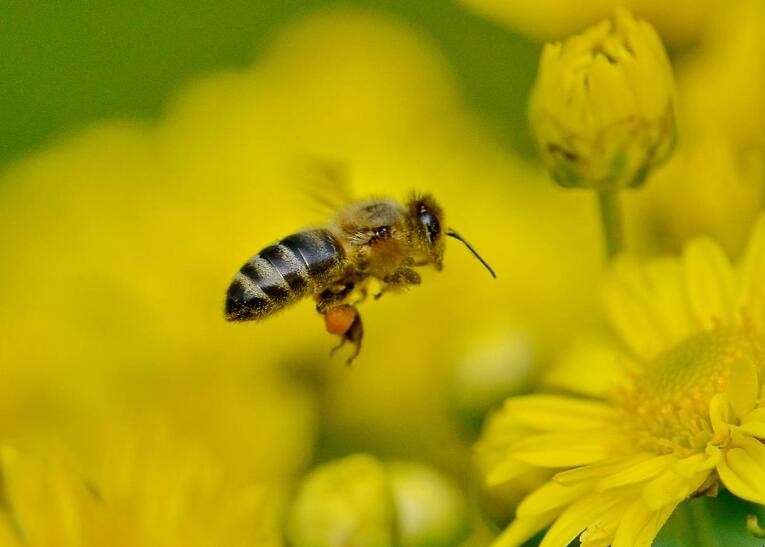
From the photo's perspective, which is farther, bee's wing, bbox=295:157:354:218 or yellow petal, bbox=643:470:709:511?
bee's wing, bbox=295:157:354:218

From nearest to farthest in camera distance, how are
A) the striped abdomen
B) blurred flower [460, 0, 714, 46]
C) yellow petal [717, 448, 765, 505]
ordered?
1. yellow petal [717, 448, 765, 505]
2. the striped abdomen
3. blurred flower [460, 0, 714, 46]

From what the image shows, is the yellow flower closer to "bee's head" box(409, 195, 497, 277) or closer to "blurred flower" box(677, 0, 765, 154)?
"bee's head" box(409, 195, 497, 277)

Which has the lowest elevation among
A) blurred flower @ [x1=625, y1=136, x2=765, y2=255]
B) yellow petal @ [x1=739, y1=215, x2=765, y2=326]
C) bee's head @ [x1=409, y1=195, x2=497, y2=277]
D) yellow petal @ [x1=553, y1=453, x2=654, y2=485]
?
yellow petal @ [x1=553, y1=453, x2=654, y2=485]

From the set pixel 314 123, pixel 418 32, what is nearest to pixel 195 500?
pixel 314 123

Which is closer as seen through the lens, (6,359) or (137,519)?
(137,519)

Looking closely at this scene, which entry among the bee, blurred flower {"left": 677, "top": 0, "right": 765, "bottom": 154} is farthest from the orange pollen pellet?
blurred flower {"left": 677, "top": 0, "right": 765, "bottom": 154}

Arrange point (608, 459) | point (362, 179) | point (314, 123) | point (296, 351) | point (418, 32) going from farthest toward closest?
point (418, 32) → point (314, 123) → point (362, 179) → point (296, 351) → point (608, 459)

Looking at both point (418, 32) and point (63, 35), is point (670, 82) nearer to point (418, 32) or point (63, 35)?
point (418, 32)
